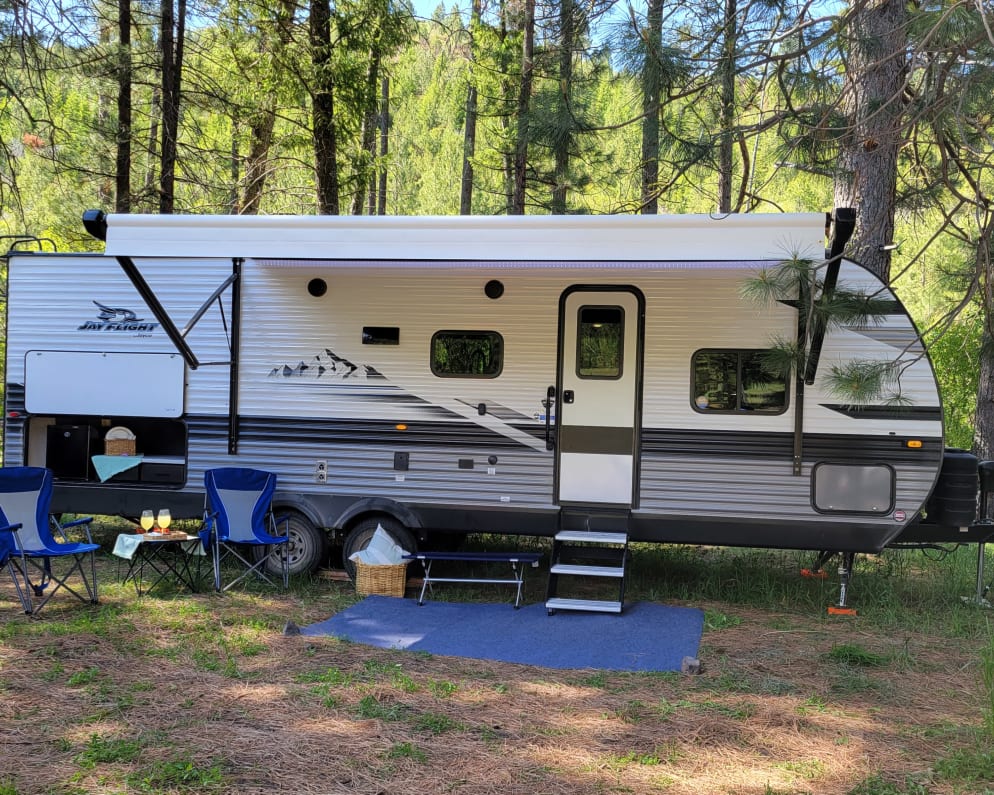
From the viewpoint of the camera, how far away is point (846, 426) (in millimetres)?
6555

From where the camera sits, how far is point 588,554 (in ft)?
22.6

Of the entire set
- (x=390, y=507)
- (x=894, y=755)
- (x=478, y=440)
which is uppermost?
(x=478, y=440)

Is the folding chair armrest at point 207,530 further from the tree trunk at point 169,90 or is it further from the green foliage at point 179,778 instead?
the tree trunk at point 169,90

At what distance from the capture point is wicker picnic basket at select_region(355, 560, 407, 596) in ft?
22.6

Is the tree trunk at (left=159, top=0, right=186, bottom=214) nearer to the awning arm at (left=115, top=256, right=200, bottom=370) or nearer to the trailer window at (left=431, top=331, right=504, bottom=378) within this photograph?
the awning arm at (left=115, top=256, right=200, bottom=370)

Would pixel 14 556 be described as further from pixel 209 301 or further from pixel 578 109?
pixel 578 109

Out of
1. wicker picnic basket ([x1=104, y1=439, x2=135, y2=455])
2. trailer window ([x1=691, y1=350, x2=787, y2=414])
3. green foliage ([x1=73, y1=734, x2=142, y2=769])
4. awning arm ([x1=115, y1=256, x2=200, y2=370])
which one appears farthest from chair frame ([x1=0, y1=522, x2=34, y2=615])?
trailer window ([x1=691, y1=350, x2=787, y2=414])

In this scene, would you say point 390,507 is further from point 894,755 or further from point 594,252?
point 894,755

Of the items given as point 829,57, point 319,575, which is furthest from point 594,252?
point 319,575

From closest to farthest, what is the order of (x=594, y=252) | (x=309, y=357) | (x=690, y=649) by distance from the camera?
(x=690, y=649), (x=594, y=252), (x=309, y=357)

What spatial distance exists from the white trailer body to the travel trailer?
0.02 meters

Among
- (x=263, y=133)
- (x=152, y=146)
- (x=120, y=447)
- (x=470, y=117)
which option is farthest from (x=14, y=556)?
(x=470, y=117)

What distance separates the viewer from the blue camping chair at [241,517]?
6.89m

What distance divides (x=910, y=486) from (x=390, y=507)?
3.71 metres
